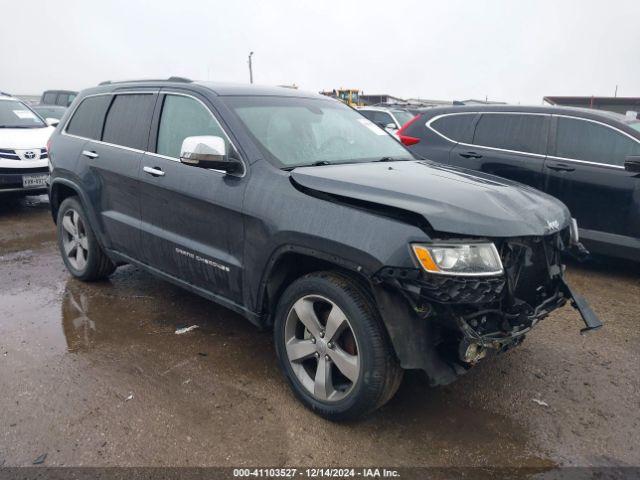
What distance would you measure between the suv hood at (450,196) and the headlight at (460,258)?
0.07 metres

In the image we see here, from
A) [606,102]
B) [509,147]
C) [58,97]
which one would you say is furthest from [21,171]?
[606,102]

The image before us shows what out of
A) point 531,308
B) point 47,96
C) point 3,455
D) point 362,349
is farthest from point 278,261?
point 47,96

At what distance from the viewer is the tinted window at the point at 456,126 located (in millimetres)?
6387

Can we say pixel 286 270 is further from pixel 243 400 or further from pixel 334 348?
pixel 243 400

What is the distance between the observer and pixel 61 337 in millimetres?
3951

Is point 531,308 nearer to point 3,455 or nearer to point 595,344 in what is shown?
point 595,344

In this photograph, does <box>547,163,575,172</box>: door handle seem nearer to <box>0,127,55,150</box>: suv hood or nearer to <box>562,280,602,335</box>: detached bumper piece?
<box>562,280,602,335</box>: detached bumper piece

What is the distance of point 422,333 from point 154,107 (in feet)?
8.83

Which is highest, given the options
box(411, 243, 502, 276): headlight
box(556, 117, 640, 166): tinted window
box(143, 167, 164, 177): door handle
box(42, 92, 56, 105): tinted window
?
box(42, 92, 56, 105): tinted window

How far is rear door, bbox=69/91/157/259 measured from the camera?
4.08m

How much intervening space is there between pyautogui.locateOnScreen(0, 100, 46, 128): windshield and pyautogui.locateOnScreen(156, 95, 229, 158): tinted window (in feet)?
20.3

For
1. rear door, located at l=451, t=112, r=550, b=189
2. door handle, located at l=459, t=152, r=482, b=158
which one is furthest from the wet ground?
door handle, located at l=459, t=152, r=482, b=158

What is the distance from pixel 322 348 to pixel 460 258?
2.99ft

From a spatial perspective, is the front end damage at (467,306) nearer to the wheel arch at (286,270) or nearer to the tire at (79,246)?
the wheel arch at (286,270)
